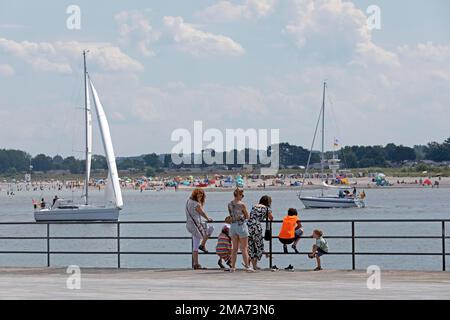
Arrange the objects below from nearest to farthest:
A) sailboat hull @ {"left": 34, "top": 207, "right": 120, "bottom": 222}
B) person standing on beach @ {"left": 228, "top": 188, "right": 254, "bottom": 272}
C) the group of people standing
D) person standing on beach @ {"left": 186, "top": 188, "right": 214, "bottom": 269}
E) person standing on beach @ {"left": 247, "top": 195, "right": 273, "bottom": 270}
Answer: person standing on beach @ {"left": 228, "top": 188, "right": 254, "bottom": 272} → the group of people standing → person standing on beach @ {"left": 247, "top": 195, "right": 273, "bottom": 270} → person standing on beach @ {"left": 186, "top": 188, "right": 214, "bottom": 269} → sailboat hull @ {"left": 34, "top": 207, "right": 120, "bottom": 222}

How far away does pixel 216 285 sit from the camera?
17.8m

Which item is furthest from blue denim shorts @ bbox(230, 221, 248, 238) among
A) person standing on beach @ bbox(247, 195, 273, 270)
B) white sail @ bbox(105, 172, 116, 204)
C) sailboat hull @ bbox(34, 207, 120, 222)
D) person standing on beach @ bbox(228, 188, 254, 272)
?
sailboat hull @ bbox(34, 207, 120, 222)

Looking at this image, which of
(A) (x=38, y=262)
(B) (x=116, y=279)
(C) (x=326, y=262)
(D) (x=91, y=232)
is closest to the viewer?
(B) (x=116, y=279)

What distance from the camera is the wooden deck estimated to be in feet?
53.1

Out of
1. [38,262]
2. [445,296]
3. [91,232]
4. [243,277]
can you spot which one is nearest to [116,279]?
[243,277]

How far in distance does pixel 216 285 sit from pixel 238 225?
2.22 meters

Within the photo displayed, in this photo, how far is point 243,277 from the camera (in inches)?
750

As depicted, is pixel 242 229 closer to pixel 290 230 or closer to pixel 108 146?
pixel 290 230

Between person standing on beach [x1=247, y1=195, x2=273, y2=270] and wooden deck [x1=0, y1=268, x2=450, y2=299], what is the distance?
501 millimetres

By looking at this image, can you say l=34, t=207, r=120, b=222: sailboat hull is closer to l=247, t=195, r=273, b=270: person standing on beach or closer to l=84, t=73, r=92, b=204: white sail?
l=84, t=73, r=92, b=204: white sail
